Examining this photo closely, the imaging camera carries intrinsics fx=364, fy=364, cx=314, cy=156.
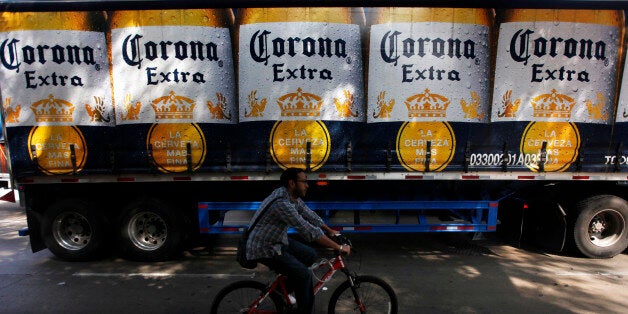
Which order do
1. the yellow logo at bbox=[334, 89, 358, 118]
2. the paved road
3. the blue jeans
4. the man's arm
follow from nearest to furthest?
the man's arm → the blue jeans → the paved road → the yellow logo at bbox=[334, 89, 358, 118]

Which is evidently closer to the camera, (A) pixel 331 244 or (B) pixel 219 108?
(A) pixel 331 244

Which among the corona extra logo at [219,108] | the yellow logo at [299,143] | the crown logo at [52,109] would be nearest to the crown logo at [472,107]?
the yellow logo at [299,143]

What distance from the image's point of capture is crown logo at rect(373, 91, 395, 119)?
5.03 m

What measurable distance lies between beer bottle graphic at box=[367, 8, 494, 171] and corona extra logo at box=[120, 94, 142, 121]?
10.5 ft

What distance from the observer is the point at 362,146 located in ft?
16.9

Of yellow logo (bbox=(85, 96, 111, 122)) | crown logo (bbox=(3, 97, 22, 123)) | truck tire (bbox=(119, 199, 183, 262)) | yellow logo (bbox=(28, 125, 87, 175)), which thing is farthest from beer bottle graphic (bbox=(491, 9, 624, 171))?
crown logo (bbox=(3, 97, 22, 123))

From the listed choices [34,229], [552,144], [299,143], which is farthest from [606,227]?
[34,229]

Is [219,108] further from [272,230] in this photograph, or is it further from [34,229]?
[34,229]

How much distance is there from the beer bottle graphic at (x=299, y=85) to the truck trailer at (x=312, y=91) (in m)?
0.02

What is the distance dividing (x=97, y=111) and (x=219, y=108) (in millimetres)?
1708

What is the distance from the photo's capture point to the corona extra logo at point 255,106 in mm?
5020

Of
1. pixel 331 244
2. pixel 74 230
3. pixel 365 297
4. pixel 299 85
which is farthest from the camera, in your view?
pixel 74 230

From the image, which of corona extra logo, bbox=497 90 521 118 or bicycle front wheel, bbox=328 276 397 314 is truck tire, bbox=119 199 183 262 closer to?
bicycle front wheel, bbox=328 276 397 314

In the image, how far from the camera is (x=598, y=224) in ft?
18.4
